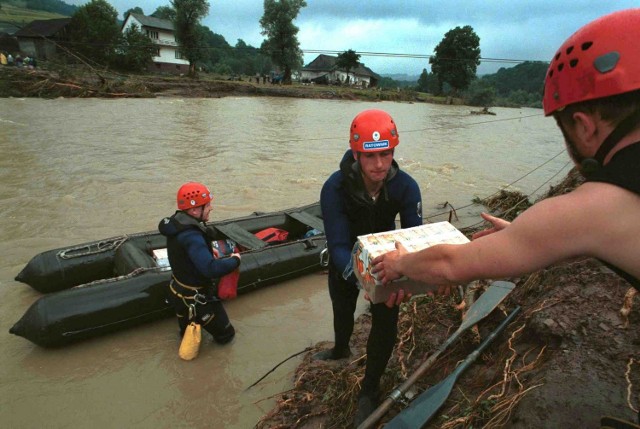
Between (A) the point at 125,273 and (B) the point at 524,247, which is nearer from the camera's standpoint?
(B) the point at 524,247

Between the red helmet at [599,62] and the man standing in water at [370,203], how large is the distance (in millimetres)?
1421

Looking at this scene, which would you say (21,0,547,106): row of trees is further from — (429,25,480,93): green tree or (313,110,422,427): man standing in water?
(313,110,422,427): man standing in water

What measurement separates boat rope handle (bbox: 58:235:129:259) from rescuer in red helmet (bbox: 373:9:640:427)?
5.54m

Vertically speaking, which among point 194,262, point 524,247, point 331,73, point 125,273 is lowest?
point 125,273

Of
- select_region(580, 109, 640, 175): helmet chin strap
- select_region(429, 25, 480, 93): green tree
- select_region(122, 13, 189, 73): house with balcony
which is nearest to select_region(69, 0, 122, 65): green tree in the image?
select_region(122, 13, 189, 73): house with balcony

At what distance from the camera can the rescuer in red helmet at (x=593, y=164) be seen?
1.01 metres

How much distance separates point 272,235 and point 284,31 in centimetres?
5558

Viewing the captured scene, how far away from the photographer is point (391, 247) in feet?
7.49

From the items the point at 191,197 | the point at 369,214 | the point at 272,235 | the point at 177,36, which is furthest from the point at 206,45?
the point at 369,214

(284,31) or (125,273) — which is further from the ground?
(284,31)

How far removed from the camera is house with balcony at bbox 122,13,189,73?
54.8 meters

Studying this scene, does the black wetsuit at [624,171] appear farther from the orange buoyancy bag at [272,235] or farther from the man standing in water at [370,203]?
the orange buoyancy bag at [272,235]

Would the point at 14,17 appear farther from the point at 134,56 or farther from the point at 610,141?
the point at 610,141

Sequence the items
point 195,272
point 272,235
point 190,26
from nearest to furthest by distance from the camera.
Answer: point 195,272
point 272,235
point 190,26
